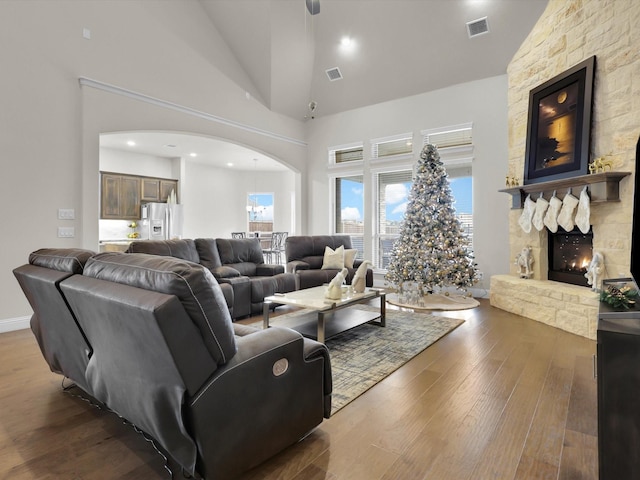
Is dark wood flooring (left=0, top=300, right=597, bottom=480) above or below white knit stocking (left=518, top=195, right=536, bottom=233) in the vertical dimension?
below

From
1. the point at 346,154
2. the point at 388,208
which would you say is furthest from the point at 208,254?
the point at 346,154

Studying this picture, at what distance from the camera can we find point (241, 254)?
5.63 meters

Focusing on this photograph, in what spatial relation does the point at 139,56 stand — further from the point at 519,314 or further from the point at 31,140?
the point at 519,314

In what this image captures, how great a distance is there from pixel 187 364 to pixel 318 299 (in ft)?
8.04

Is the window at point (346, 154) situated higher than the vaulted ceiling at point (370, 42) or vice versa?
the vaulted ceiling at point (370, 42)

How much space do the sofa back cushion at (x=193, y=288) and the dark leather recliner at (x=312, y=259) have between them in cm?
413

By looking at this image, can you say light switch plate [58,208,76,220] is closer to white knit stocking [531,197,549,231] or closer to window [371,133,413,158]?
window [371,133,413,158]

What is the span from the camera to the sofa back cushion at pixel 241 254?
5.43m

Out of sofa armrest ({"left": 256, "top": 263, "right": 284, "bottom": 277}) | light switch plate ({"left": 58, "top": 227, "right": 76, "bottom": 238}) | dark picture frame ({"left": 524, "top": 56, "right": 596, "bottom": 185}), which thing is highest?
dark picture frame ({"left": 524, "top": 56, "right": 596, "bottom": 185})

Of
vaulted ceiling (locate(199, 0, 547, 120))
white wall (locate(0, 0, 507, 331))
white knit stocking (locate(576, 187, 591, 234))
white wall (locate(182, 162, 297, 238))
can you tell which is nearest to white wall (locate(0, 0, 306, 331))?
white wall (locate(0, 0, 507, 331))

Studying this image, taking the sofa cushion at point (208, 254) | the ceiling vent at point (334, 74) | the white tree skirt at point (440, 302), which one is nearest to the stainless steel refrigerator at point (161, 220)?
the sofa cushion at point (208, 254)

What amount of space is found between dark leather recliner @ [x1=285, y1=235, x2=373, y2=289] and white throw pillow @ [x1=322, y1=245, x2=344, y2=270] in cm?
13

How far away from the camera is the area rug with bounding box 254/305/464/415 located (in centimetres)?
273

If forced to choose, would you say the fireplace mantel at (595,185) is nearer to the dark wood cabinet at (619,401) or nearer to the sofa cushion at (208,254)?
the dark wood cabinet at (619,401)
